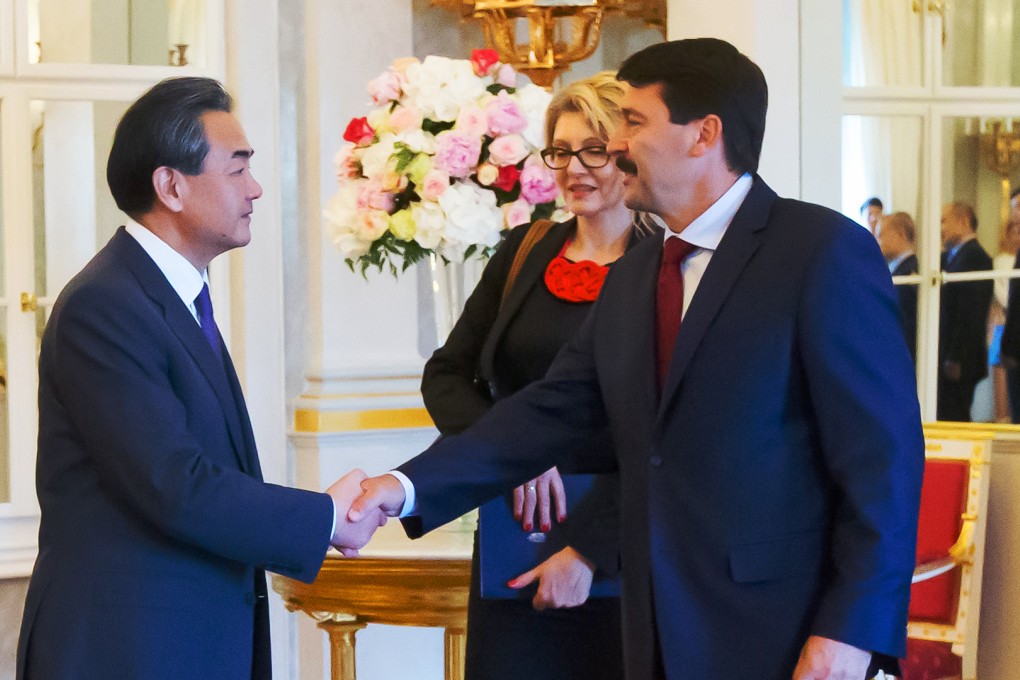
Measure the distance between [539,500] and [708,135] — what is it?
0.75 metres

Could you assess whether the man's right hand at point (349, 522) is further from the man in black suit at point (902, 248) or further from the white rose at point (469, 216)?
the man in black suit at point (902, 248)

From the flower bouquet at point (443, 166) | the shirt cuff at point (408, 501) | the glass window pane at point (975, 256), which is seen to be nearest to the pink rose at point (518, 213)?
the flower bouquet at point (443, 166)

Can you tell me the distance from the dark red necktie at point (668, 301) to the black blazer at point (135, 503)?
595mm

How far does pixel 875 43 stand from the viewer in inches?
149

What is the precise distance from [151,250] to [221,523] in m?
0.44

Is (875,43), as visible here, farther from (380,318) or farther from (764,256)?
(764,256)

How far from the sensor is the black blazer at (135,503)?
1.83m

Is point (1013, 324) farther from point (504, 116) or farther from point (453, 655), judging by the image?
point (453, 655)

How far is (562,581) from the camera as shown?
2.23 m

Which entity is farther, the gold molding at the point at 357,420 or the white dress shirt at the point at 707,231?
the gold molding at the point at 357,420

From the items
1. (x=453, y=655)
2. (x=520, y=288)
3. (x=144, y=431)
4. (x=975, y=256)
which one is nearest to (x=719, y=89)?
(x=520, y=288)

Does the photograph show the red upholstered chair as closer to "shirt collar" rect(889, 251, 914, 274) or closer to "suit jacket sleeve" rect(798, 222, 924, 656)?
"shirt collar" rect(889, 251, 914, 274)

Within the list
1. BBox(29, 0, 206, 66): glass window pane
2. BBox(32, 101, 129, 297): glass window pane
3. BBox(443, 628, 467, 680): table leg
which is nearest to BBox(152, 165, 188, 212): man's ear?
BBox(443, 628, 467, 680): table leg

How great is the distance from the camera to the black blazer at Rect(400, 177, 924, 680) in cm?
168
